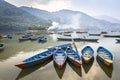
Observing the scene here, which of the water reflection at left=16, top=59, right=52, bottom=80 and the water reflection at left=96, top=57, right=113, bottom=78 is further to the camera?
the water reflection at left=16, top=59, right=52, bottom=80

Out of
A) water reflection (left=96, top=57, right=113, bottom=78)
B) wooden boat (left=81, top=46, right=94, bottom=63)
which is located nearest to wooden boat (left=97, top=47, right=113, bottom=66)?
water reflection (left=96, top=57, right=113, bottom=78)

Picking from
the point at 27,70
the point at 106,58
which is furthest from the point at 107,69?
the point at 27,70

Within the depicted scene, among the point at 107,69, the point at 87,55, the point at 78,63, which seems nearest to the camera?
the point at 78,63

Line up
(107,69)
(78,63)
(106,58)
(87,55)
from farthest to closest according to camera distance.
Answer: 1. (87,55)
2. (106,58)
3. (107,69)
4. (78,63)

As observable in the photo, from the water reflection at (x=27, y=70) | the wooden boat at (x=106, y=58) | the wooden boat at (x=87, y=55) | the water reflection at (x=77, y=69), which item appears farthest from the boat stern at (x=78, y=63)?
the water reflection at (x=27, y=70)

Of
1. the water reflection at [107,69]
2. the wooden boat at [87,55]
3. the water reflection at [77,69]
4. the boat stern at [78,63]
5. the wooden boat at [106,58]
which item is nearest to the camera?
the water reflection at [107,69]

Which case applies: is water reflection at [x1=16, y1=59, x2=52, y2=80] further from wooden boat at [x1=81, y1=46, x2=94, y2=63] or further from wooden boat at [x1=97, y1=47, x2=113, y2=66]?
wooden boat at [x1=97, y1=47, x2=113, y2=66]

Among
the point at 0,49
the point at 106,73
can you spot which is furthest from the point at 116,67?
the point at 0,49

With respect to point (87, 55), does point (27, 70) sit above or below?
below

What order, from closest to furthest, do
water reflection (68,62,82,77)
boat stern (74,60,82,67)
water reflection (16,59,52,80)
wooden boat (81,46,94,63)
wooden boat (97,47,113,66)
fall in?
Result: water reflection (16,59,52,80) < water reflection (68,62,82,77) < boat stern (74,60,82,67) < wooden boat (97,47,113,66) < wooden boat (81,46,94,63)

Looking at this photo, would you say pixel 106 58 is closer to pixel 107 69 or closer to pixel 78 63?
pixel 107 69

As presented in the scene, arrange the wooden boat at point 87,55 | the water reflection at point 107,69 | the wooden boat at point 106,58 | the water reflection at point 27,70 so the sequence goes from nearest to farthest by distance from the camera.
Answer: the water reflection at point 107,69
the water reflection at point 27,70
the wooden boat at point 106,58
the wooden boat at point 87,55

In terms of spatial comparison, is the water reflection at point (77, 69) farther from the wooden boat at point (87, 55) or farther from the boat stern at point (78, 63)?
the wooden boat at point (87, 55)

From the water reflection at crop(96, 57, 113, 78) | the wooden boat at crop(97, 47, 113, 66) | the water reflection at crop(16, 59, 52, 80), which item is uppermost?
the wooden boat at crop(97, 47, 113, 66)
